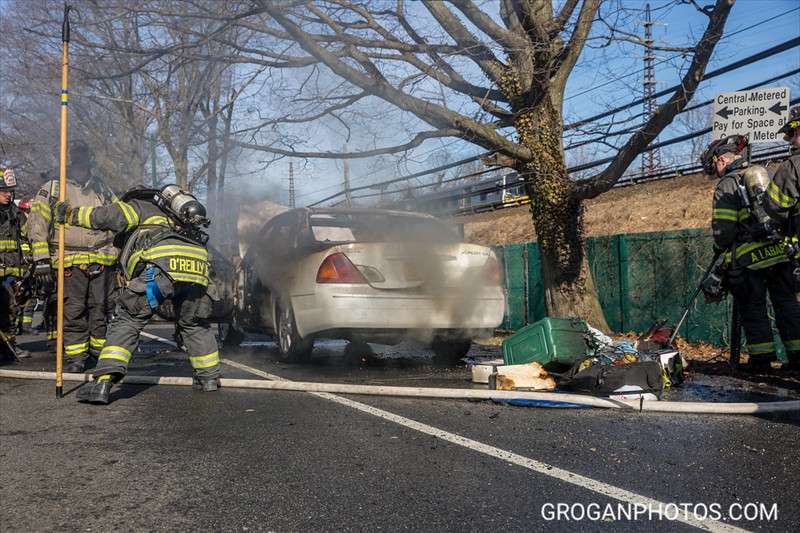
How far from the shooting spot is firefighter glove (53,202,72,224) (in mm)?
4875

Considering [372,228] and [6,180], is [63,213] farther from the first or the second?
[6,180]

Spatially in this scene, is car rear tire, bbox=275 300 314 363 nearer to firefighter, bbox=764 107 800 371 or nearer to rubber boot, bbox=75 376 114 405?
rubber boot, bbox=75 376 114 405

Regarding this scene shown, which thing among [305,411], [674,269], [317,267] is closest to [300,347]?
[317,267]

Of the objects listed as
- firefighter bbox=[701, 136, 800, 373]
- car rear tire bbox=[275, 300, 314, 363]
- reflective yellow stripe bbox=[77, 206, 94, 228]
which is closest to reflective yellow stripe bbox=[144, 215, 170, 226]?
reflective yellow stripe bbox=[77, 206, 94, 228]

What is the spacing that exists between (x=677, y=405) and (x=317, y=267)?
319cm

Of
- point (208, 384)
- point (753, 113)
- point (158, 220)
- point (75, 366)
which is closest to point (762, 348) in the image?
point (753, 113)

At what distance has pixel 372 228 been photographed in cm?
681

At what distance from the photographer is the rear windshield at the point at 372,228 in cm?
664

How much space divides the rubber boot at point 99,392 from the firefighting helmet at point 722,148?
514 centimetres

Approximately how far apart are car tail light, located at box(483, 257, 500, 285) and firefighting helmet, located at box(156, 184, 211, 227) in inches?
105

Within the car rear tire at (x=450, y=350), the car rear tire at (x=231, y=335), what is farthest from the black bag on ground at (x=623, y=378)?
the car rear tire at (x=231, y=335)

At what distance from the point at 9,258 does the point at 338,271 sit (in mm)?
4309

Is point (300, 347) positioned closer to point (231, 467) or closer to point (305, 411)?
point (305, 411)

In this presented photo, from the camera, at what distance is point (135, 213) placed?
505cm
